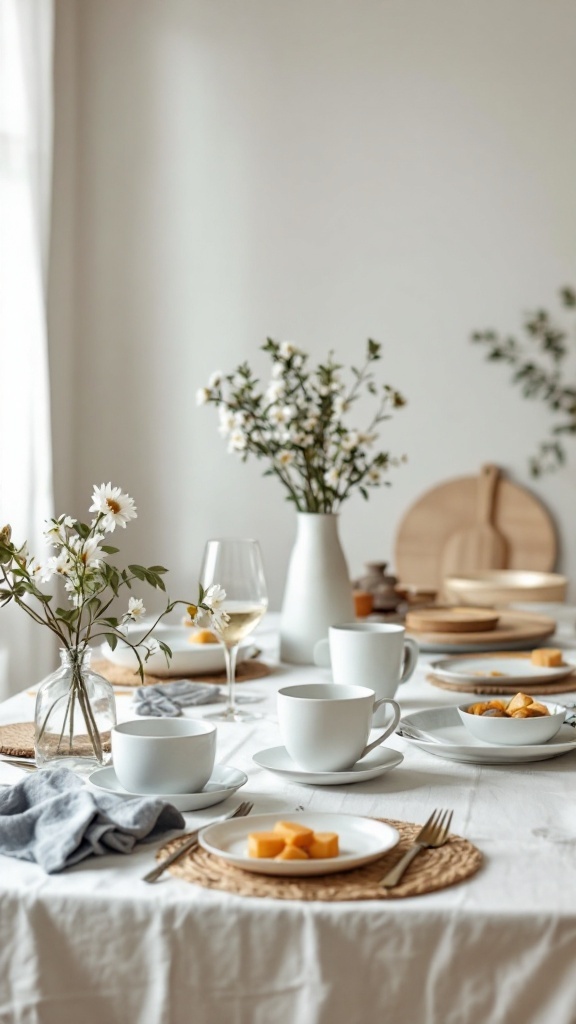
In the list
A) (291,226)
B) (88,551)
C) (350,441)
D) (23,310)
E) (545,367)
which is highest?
(291,226)

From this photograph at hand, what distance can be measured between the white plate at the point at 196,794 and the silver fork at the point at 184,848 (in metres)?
0.02

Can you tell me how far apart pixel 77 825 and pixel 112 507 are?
0.33 m

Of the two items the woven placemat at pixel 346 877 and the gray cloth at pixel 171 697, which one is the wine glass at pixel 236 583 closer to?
the gray cloth at pixel 171 697

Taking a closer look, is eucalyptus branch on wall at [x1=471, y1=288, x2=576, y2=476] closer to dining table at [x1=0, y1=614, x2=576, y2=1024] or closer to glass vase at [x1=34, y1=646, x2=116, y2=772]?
glass vase at [x1=34, y1=646, x2=116, y2=772]

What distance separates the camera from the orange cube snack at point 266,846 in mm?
736

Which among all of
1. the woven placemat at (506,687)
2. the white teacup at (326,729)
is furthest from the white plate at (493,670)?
the white teacup at (326,729)

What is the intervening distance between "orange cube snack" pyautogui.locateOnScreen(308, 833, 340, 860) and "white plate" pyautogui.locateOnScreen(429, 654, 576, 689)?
762mm

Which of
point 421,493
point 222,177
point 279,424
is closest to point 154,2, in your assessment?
point 222,177

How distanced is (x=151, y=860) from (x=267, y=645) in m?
1.16

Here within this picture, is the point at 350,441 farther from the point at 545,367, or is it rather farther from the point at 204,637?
the point at 545,367

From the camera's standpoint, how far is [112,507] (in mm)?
1010

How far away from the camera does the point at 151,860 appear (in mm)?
775

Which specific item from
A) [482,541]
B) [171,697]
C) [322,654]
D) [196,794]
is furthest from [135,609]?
[482,541]

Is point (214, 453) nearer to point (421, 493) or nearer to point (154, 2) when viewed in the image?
point (421, 493)
